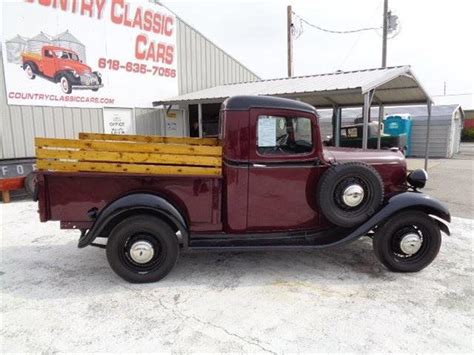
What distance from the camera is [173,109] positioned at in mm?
11469

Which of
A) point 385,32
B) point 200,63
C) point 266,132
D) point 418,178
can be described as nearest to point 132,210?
point 266,132

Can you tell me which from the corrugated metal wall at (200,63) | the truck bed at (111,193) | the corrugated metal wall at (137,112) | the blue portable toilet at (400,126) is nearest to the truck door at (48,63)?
the corrugated metal wall at (137,112)

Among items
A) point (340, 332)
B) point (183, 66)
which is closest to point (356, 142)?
point (183, 66)

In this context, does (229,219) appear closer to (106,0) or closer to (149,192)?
(149,192)

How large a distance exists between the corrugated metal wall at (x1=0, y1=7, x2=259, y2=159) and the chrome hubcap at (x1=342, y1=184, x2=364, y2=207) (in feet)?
25.8

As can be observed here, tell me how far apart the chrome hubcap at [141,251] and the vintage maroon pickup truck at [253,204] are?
0.01 metres

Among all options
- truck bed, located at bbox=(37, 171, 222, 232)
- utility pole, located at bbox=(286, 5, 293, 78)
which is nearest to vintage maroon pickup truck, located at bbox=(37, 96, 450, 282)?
truck bed, located at bbox=(37, 171, 222, 232)

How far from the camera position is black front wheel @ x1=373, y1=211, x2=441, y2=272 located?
3834 millimetres

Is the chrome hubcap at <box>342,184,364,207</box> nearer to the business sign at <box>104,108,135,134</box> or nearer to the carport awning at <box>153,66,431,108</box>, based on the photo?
the carport awning at <box>153,66,431,108</box>

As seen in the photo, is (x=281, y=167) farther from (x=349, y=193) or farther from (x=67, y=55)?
(x=67, y=55)

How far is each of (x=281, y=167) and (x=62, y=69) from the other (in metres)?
7.58

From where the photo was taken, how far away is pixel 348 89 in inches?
274

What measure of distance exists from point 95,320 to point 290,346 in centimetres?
176

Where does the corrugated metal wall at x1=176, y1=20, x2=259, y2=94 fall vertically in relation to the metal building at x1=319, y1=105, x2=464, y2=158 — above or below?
above
